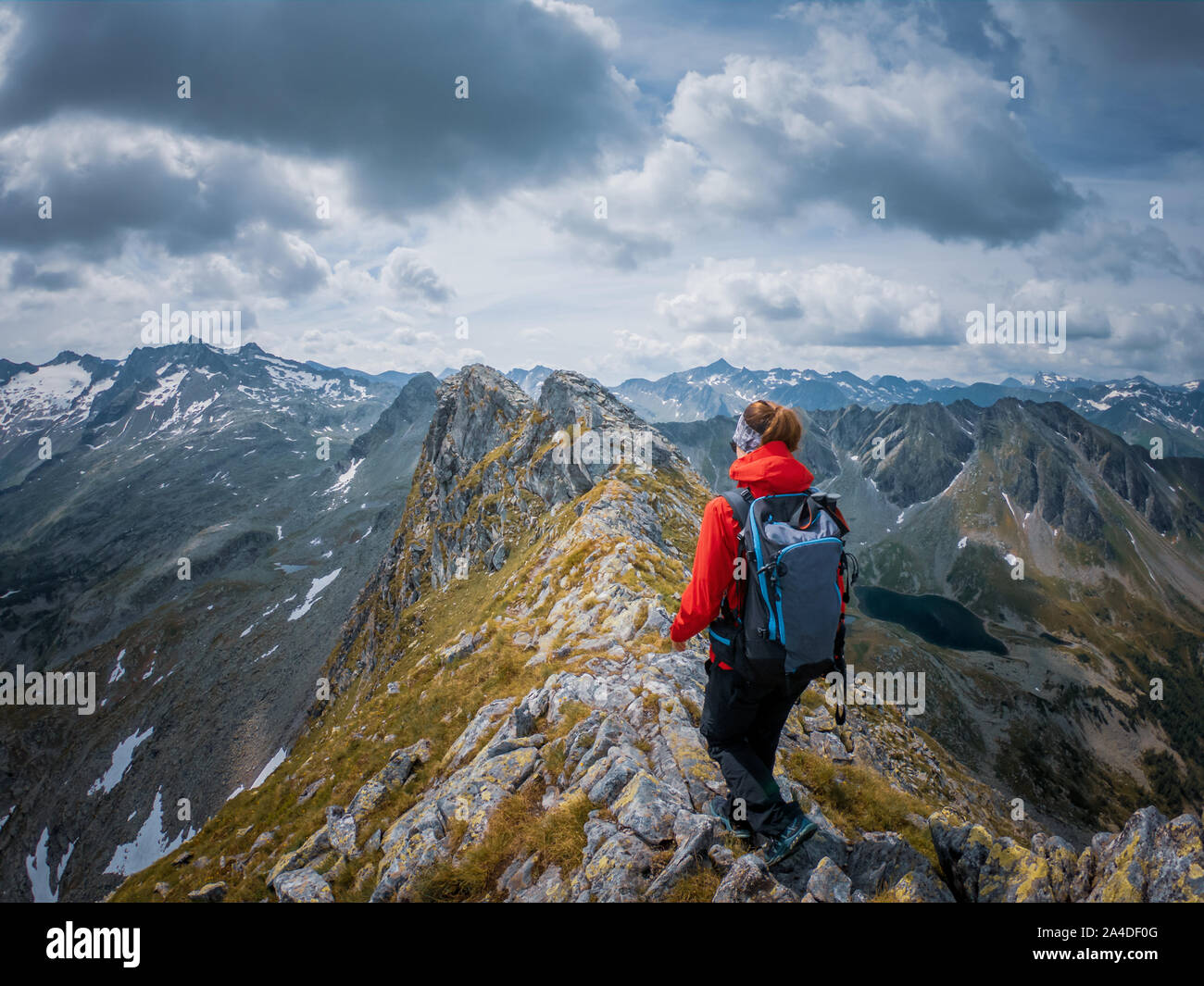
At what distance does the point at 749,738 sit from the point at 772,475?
4.17 metres

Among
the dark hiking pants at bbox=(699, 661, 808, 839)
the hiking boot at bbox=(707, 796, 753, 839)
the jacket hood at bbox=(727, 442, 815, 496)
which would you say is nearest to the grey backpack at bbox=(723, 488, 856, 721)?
the jacket hood at bbox=(727, 442, 815, 496)

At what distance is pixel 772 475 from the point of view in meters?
6.40

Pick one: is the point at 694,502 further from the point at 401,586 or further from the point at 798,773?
the point at 401,586

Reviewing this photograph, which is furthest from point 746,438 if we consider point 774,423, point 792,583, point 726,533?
point 792,583

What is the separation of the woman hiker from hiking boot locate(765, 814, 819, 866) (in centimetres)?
1

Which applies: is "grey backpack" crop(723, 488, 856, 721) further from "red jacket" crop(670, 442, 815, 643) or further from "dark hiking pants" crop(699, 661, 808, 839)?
"dark hiking pants" crop(699, 661, 808, 839)

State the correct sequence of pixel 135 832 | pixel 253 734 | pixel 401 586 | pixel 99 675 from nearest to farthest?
pixel 401 586 < pixel 135 832 < pixel 253 734 < pixel 99 675

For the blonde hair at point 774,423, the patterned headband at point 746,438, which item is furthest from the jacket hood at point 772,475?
the patterned headband at point 746,438

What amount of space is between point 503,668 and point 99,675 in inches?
9825

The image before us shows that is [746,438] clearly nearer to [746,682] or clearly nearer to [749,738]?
[746,682]

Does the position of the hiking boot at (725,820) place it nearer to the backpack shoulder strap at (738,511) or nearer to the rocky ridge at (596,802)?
the rocky ridge at (596,802)

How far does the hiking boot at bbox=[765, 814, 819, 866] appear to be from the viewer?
21.9 feet

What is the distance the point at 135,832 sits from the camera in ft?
342
